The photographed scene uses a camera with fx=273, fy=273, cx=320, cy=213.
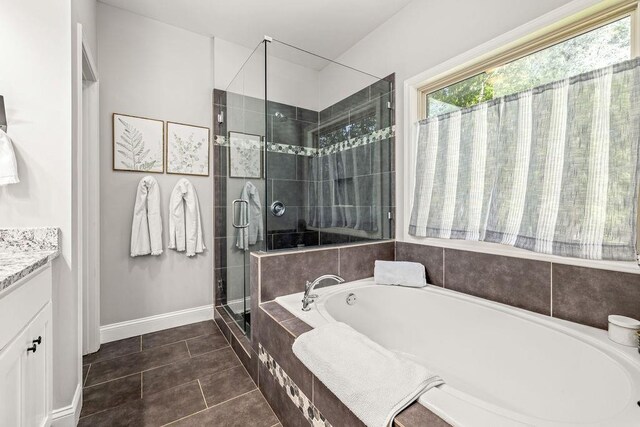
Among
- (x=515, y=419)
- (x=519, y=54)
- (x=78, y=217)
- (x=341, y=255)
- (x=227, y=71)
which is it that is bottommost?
(x=515, y=419)

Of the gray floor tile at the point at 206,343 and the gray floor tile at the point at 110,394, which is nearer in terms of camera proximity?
the gray floor tile at the point at 110,394

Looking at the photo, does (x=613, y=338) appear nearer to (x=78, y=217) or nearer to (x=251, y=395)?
(x=251, y=395)

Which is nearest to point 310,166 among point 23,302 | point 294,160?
point 294,160

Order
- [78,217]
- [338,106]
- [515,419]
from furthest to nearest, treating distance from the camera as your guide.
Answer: [338,106], [78,217], [515,419]

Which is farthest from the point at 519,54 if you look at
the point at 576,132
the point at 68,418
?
the point at 68,418

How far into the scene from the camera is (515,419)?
735mm

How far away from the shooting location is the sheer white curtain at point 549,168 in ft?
3.96

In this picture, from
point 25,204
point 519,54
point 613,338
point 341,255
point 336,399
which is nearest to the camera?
point 336,399

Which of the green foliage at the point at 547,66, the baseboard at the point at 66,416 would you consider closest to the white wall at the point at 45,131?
the baseboard at the point at 66,416

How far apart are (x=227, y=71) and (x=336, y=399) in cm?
287

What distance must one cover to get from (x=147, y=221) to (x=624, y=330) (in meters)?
3.02

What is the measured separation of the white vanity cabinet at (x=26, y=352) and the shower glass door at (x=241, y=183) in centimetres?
103

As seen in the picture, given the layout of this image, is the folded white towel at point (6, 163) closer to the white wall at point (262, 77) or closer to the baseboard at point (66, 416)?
the baseboard at point (66, 416)

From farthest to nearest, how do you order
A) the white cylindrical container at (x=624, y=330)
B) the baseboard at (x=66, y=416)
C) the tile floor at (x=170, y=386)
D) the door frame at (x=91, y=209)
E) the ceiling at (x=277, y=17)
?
the ceiling at (x=277, y=17), the door frame at (x=91, y=209), the tile floor at (x=170, y=386), the baseboard at (x=66, y=416), the white cylindrical container at (x=624, y=330)
